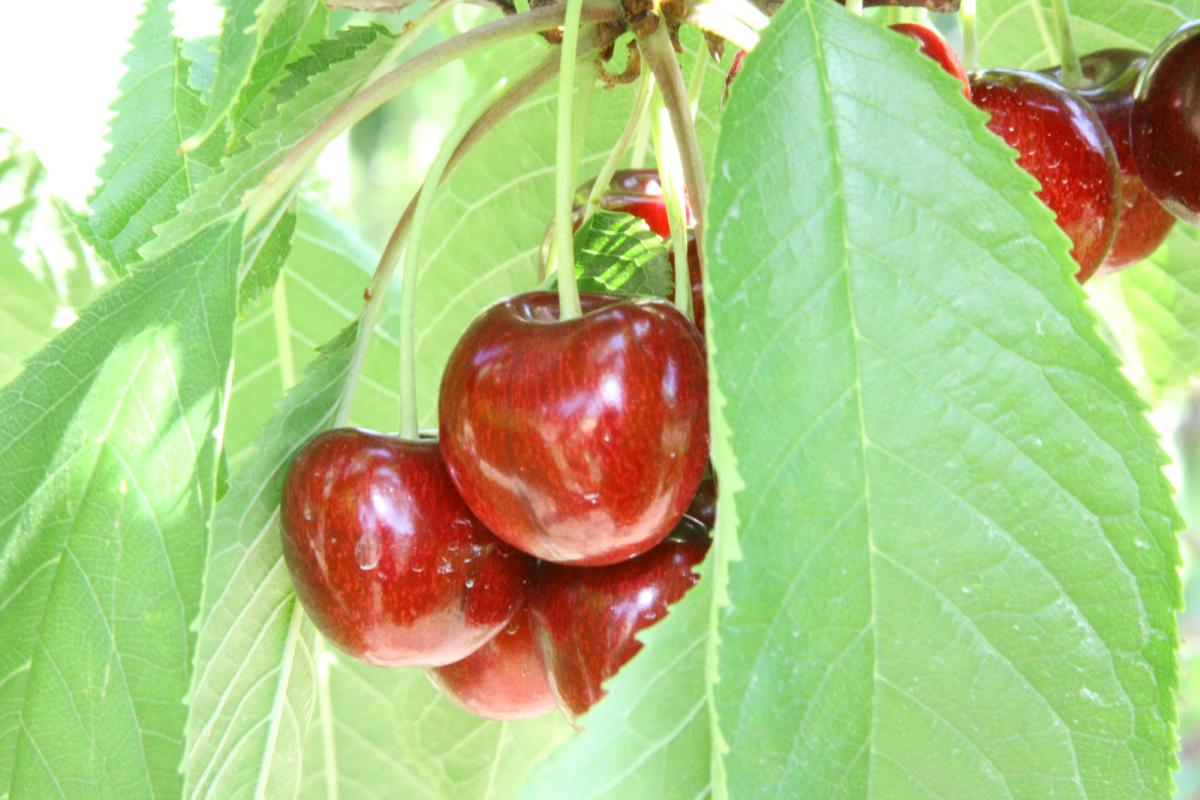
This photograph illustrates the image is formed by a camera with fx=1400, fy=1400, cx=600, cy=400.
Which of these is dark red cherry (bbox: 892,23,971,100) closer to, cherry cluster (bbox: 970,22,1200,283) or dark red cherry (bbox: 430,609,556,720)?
cherry cluster (bbox: 970,22,1200,283)

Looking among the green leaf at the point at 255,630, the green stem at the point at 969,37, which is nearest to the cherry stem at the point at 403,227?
the green leaf at the point at 255,630

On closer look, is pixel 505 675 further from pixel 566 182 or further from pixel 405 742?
pixel 405 742

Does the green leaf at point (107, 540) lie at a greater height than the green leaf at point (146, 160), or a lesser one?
lesser

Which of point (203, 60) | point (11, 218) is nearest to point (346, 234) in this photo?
point (11, 218)

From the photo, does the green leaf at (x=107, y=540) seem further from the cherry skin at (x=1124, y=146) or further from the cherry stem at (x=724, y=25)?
the cherry skin at (x=1124, y=146)

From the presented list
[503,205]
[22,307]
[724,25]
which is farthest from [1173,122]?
[22,307]
